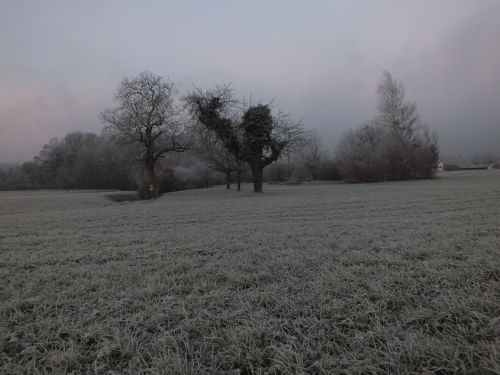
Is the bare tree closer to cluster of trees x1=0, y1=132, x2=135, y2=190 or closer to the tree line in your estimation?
the tree line

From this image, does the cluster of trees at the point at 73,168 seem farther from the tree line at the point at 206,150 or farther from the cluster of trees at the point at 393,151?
the cluster of trees at the point at 393,151

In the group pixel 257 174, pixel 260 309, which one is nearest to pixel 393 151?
pixel 257 174

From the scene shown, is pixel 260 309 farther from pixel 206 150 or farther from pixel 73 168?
pixel 73 168

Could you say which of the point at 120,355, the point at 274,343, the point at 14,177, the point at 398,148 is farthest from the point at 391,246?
the point at 14,177

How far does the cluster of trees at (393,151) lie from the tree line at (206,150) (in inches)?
5.6

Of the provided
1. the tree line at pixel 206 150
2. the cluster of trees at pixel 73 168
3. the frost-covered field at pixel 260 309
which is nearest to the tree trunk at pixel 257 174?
the tree line at pixel 206 150

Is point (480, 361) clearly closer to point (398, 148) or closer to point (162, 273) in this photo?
point (162, 273)

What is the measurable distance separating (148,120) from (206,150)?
5.83 meters

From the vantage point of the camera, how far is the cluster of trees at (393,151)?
39.5 meters

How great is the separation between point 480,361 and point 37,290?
4068 mm

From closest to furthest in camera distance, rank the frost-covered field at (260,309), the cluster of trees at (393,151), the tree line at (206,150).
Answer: the frost-covered field at (260,309) → the tree line at (206,150) → the cluster of trees at (393,151)

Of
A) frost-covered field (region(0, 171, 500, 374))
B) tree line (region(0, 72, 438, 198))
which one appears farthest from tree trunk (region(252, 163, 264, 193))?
frost-covered field (region(0, 171, 500, 374))

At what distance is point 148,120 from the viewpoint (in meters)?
23.3

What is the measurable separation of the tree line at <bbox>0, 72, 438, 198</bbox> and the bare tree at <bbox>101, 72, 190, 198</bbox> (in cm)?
8
